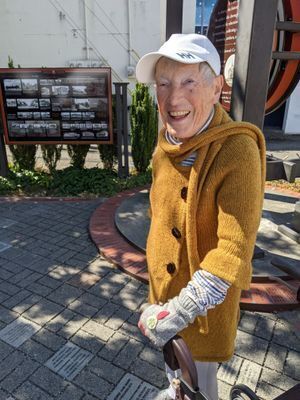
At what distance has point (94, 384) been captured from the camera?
226 cm

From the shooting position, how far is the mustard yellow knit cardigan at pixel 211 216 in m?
1.22

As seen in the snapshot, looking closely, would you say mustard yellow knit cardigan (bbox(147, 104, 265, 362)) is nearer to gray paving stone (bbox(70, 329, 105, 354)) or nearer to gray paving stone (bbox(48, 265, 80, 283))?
gray paving stone (bbox(70, 329, 105, 354))

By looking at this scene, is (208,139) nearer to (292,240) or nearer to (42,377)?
(42,377)

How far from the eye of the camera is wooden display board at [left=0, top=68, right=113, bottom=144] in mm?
5969

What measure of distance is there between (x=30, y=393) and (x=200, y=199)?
6.15ft

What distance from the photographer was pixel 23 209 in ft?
17.4

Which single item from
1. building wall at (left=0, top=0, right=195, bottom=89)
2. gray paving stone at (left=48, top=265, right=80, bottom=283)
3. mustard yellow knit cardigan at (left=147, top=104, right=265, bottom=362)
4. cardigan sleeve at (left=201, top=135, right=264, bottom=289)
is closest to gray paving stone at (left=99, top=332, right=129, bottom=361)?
gray paving stone at (left=48, top=265, right=80, bottom=283)

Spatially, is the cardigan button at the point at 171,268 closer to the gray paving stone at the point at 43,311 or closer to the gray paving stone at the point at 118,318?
the gray paving stone at the point at 118,318

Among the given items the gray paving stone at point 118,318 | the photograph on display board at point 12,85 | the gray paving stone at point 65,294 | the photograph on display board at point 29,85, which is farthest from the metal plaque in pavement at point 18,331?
the photograph on display board at point 12,85

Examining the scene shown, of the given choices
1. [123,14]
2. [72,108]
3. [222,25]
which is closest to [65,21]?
[123,14]

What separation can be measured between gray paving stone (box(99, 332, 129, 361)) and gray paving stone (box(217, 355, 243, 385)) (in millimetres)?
768

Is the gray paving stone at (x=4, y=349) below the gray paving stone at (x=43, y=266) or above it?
below

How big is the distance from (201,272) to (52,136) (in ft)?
18.6

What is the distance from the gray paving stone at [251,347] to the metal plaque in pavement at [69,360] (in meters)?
1.16
